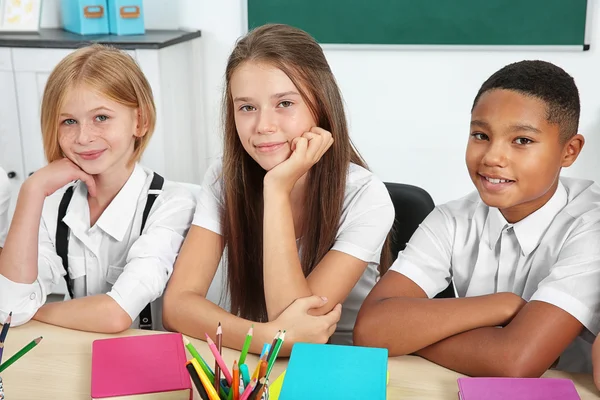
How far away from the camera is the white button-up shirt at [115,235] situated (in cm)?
155

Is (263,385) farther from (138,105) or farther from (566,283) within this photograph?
(138,105)

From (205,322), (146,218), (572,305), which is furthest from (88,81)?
(572,305)

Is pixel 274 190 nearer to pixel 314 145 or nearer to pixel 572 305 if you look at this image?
pixel 314 145

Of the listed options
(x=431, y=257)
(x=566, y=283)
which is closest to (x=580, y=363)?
(x=566, y=283)

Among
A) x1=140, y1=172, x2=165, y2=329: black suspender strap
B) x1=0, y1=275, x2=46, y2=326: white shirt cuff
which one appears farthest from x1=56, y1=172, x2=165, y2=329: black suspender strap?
x1=0, y1=275, x2=46, y2=326: white shirt cuff

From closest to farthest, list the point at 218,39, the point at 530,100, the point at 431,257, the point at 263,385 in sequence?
the point at 263,385 → the point at 530,100 → the point at 431,257 → the point at 218,39

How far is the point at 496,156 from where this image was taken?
132 cm

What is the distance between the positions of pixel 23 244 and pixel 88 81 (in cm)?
41

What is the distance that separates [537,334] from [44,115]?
1.17 meters

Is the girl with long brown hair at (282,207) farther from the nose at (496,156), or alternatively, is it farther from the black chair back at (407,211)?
the nose at (496,156)

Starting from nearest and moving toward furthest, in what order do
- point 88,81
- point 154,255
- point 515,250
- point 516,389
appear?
1. point 516,389
2. point 515,250
3. point 154,255
4. point 88,81

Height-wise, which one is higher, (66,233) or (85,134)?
(85,134)

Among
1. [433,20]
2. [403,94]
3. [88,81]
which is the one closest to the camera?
[88,81]

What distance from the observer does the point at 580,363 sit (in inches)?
54.1
